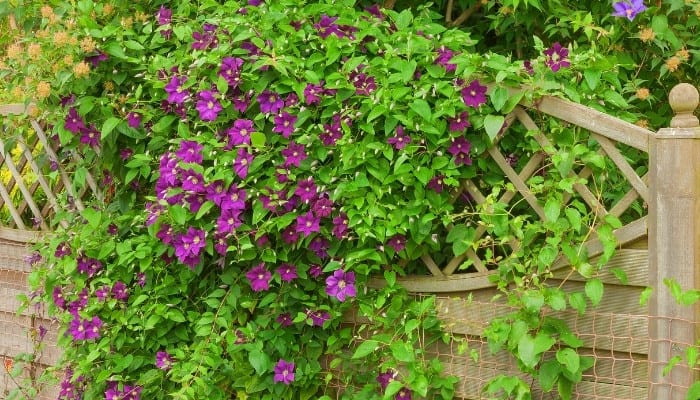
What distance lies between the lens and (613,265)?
2.48 m

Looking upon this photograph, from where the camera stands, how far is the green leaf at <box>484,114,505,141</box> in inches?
100

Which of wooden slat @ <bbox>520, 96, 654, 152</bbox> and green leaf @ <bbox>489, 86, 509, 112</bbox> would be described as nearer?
wooden slat @ <bbox>520, 96, 654, 152</bbox>

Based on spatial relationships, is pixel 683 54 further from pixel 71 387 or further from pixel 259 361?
pixel 71 387

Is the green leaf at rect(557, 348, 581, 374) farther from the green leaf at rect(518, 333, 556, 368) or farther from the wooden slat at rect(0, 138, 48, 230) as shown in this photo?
the wooden slat at rect(0, 138, 48, 230)

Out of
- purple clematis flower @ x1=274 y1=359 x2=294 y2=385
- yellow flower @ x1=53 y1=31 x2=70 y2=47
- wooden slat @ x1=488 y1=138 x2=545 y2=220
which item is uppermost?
yellow flower @ x1=53 y1=31 x2=70 y2=47

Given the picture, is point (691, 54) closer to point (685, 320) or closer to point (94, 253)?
point (685, 320)

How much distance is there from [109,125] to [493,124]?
132 cm

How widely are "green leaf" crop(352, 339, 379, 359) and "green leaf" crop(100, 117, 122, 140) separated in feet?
3.71

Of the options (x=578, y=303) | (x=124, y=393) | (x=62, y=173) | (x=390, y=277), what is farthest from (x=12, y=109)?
(x=578, y=303)

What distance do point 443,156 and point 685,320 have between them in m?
0.84

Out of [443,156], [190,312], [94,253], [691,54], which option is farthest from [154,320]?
[691,54]

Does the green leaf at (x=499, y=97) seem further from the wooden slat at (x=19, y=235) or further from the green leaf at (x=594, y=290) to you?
the wooden slat at (x=19, y=235)

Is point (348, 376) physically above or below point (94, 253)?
below

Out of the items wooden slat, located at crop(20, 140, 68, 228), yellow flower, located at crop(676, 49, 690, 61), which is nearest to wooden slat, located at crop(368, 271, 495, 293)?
yellow flower, located at crop(676, 49, 690, 61)
